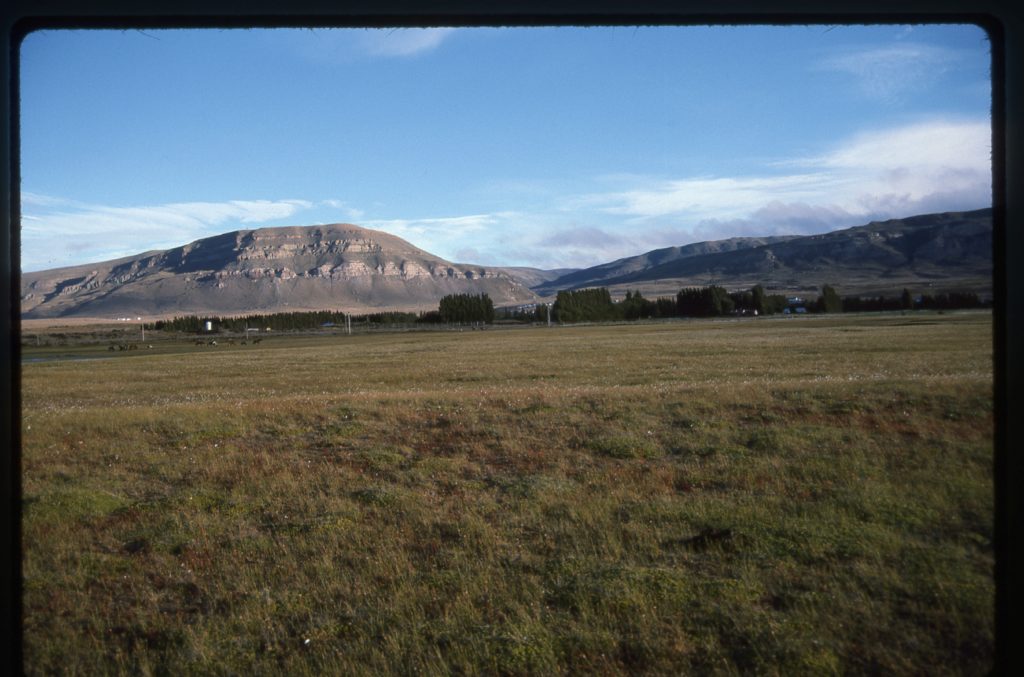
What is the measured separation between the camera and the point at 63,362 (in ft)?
114

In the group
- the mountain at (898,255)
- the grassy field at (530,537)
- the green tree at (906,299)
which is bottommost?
the grassy field at (530,537)

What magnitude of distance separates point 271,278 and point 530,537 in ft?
18.5

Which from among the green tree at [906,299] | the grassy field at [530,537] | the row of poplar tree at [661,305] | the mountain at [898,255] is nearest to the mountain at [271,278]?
the row of poplar tree at [661,305]

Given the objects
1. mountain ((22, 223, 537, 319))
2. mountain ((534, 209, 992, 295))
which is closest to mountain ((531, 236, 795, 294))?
mountain ((534, 209, 992, 295))

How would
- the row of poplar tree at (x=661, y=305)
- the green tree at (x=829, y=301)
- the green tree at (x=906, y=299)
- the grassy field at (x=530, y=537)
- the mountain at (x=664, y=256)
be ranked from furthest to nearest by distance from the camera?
1. the mountain at (x=664, y=256)
2. the green tree at (x=829, y=301)
3. the row of poplar tree at (x=661, y=305)
4. the green tree at (x=906, y=299)
5. the grassy field at (x=530, y=537)

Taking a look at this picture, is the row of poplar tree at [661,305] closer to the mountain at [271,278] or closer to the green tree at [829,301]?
the green tree at [829,301]

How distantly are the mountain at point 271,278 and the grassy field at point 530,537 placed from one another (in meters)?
1.85

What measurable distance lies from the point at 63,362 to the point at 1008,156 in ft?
133

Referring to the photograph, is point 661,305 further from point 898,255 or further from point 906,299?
point 906,299

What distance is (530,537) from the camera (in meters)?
5.73

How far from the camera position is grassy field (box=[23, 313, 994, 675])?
337 cm

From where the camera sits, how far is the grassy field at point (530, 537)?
3373mm

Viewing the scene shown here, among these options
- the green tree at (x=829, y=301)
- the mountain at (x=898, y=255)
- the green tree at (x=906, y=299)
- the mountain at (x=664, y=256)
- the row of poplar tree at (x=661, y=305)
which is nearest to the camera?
the mountain at (x=898, y=255)

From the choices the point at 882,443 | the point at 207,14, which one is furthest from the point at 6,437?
the point at 882,443
